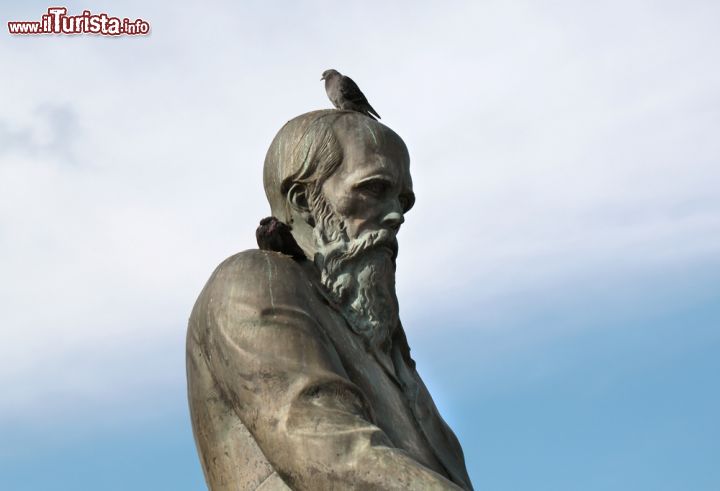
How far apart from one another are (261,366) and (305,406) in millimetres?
346

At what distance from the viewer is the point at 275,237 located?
11.9 meters

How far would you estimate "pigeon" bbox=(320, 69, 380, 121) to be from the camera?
13305 mm

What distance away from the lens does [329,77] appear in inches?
532

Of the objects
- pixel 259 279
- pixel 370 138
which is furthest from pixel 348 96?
pixel 259 279

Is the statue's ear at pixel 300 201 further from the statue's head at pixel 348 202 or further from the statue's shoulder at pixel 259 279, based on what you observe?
the statue's shoulder at pixel 259 279

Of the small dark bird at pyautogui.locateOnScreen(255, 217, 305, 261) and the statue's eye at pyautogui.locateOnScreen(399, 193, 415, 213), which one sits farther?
the statue's eye at pyautogui.locateOnScreen(399, 193, 415, 213)

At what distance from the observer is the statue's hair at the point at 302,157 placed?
1210 centimetres

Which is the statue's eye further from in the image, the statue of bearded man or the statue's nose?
the statue's nose

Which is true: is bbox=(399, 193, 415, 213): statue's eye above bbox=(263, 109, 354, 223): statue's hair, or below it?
below

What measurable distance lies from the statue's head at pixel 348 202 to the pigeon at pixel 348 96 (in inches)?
37.4

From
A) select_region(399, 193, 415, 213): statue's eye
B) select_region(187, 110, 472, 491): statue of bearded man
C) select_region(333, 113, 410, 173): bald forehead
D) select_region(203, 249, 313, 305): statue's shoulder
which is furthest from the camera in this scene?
select_region(399, 193, 415, 213): statue's eye

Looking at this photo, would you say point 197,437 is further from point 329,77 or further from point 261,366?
point 329,77

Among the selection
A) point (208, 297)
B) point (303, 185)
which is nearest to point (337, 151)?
point (303, 185)

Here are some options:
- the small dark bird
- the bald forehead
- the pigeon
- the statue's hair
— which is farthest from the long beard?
the pigeon
